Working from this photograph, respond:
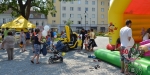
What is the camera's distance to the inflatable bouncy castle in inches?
312

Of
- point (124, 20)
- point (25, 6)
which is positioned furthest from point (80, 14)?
point (124, 20)

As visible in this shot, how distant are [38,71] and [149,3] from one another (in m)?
6.35

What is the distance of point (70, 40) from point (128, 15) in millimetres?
4763

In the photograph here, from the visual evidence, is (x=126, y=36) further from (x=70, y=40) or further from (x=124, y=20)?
(x=70, y=40)

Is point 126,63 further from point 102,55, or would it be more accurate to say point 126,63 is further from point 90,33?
point 90,33

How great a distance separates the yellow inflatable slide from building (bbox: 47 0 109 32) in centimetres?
5150

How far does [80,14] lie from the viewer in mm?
63062

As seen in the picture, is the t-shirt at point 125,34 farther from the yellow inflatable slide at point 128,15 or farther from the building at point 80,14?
the building at point 80,14

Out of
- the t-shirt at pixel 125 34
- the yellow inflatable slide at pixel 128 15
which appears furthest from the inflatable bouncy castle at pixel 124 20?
the t-shirt at pixel 125 34

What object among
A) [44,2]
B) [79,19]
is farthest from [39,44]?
[79,19]

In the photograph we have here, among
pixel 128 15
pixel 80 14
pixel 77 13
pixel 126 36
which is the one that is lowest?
pixel 126 36

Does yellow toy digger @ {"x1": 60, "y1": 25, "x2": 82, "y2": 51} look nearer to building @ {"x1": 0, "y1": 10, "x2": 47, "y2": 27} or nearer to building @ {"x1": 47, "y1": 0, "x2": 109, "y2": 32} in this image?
building @ {"x1": 47, "y1": 0, "x2": 109, "y2": 32}

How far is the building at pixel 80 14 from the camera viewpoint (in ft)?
204

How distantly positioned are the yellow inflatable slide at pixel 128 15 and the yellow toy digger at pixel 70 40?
402 cm
